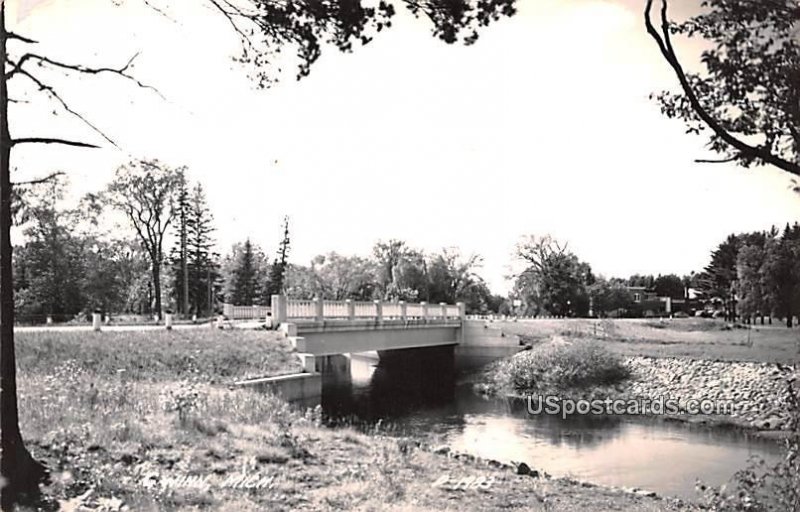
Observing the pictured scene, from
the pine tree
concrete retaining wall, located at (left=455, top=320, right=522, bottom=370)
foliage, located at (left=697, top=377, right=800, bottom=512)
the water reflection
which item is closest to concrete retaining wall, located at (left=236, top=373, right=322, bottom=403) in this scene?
the pine tree

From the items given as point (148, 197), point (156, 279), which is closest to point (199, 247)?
point (156, 279)

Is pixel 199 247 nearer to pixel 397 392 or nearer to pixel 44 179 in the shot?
pixel 44 179

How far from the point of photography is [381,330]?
13750 mm

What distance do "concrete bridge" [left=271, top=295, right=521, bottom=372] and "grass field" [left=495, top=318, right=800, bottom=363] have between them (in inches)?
37.6

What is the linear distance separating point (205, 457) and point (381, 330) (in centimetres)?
985

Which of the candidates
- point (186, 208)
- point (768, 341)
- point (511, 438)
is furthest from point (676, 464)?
point (186, 208)

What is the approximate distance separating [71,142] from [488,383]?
1366 cm

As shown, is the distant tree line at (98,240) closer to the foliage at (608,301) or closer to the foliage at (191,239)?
the foliage at (191,239)

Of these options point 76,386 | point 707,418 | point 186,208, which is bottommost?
point 707,418

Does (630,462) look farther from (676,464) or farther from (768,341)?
(768,341)

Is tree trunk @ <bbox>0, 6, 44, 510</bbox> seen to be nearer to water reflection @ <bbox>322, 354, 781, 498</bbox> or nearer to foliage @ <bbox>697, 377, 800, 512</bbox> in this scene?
foliage @ <bbox>697, 377, 800, 512</bbox>

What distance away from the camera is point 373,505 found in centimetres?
328

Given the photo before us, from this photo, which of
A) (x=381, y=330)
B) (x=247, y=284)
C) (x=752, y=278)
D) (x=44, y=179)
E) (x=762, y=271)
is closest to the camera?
(x=44, y=179)

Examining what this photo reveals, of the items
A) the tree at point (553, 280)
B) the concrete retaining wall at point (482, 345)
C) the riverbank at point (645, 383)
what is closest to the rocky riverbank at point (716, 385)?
the riverbank at point (645, 383)
